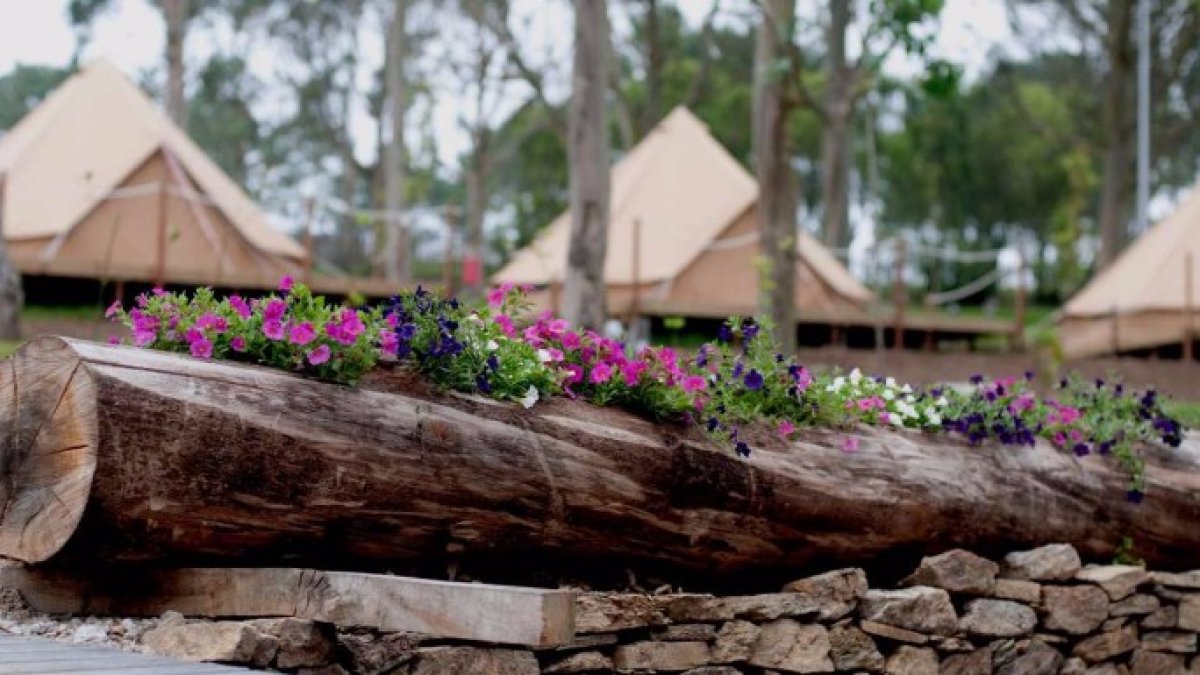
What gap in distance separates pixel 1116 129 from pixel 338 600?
22.8m

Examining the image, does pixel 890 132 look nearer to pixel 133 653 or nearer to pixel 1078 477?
pixel 1078 477

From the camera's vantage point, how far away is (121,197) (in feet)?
52.0

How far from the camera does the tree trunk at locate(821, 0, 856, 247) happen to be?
15438mm

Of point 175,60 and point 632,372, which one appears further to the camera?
point 175,60

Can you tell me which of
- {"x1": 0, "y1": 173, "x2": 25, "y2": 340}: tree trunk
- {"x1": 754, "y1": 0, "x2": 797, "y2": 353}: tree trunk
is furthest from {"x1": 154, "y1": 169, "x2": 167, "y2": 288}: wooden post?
{"x1": 754, "y1": 0, "x2": 797, "y2": 353}: tree trunk

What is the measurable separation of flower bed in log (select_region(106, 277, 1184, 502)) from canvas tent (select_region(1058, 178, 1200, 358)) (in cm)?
1123

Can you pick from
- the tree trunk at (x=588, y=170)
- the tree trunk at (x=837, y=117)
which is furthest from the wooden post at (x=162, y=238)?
the tree trunk at (x=837, y=117)

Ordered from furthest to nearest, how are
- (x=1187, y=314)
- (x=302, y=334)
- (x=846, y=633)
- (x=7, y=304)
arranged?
(x=1187, y=314), (x=7, y=304), (x=846, y=633), (x=302, y=334)

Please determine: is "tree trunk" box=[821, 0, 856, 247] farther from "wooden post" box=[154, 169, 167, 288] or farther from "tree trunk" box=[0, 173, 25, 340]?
"tree trunk" box=[0, 173, 25, 340]

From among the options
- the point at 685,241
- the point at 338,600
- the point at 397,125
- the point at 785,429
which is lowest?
the point at 338,600

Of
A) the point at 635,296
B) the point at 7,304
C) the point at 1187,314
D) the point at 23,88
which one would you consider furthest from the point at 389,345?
the point at 23,88

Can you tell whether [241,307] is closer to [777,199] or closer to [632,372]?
[632,372]

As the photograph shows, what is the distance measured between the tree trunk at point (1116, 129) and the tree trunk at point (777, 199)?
12544mm

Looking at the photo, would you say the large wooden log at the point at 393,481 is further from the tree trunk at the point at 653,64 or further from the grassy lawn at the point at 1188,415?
the tree trunk at the point at 653,64
